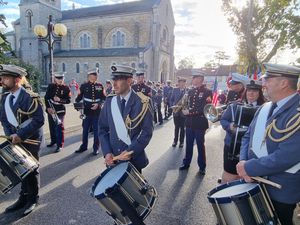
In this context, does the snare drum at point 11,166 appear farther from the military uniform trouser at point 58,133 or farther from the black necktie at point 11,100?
the military uniform trouser at point 58,133

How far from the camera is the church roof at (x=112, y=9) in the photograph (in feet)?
126

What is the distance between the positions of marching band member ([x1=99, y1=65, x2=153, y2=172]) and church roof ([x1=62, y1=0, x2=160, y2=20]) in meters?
36.8

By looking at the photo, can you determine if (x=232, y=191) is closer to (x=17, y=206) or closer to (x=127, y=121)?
(x=127, y=121)

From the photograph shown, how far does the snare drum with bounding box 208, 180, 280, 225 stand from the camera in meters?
2.07

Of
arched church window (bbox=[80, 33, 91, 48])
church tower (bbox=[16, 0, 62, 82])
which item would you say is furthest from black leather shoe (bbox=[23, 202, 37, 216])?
church tower (bbox=[16, 0, 62, 82])

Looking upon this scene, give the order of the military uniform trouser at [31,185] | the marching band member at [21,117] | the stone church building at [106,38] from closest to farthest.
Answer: the marching band member at [21,117]
the military uniform trouser at [31,185]
the stone church building at [106,38]

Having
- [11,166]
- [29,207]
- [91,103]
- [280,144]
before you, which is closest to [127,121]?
[11,166]

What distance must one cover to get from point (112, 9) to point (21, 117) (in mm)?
43068

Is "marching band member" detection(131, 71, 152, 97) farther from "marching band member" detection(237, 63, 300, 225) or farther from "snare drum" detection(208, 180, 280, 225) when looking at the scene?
"snare drum" detection(208, 180, 280, 225)

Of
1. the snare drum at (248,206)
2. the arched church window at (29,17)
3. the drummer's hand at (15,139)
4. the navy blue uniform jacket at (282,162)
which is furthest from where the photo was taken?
the arched church window at (29,17)

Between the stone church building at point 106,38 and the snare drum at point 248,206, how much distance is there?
32.6 m

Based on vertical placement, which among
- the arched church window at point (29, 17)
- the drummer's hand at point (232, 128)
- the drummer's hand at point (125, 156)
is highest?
the arched church window at point (29, 17)

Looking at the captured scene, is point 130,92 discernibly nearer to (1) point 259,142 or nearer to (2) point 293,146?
(1) point 259,142

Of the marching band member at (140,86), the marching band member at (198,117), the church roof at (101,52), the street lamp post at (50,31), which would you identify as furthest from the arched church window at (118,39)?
the marching band member at (198,117)
